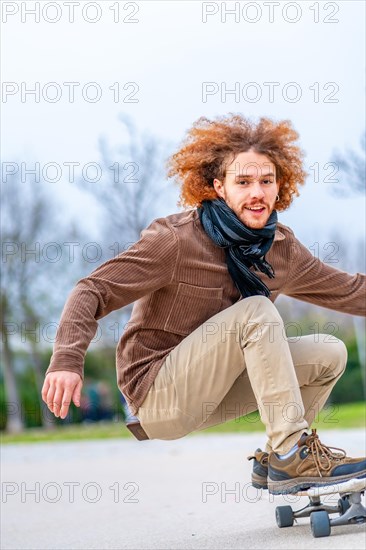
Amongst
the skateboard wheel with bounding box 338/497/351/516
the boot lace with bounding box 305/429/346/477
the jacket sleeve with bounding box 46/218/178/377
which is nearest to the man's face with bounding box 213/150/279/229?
the jacket sleeve with bounding box 46/218/178/377

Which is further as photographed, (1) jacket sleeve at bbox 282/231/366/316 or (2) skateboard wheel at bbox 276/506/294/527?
(1) jacket sleeve at bbox 282/231/366/316

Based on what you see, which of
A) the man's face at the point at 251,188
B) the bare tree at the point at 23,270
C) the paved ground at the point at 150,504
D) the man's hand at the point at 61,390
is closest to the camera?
the man's hand at the point at 61,390

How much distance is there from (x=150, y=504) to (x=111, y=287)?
2.10 meters

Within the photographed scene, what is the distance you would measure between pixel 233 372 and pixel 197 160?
32.9 inches

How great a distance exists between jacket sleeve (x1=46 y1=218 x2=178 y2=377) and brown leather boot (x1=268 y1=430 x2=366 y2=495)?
0.75 m

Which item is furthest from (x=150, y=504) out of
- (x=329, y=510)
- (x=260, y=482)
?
(x=329, y=510)

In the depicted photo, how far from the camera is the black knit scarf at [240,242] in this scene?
346cm

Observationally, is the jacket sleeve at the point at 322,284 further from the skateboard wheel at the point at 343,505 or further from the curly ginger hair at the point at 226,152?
the skateboard wheel at the point at 343,505

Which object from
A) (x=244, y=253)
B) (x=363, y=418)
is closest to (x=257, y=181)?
(x=244, y=253)

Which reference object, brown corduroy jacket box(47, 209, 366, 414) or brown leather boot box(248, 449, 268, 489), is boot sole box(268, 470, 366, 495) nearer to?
brown leather boot box(248, 449, 268, 489)

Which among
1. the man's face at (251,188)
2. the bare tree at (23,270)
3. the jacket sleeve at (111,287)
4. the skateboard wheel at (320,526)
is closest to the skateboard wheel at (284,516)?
the skateboard wheel at (320,526)

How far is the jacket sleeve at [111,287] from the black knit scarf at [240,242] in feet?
0.56

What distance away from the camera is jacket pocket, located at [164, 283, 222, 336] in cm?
354

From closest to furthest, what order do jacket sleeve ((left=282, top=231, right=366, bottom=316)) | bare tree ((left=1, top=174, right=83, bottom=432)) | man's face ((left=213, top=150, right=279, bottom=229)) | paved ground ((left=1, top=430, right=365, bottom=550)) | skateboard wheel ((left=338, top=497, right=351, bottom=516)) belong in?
skateboard wheel ((left=338, top=497, right=351, bottom=516)) < man's face ((left=213, top=150, right=279, bottom=229)) < paved ground ((left=1, top=430, right=365, bottom=550)) < jacket sleeve ((left=282, top=231, right=366, bottom=316)) < bare tree ((left=1, top=174, right=83, bottom=432))
